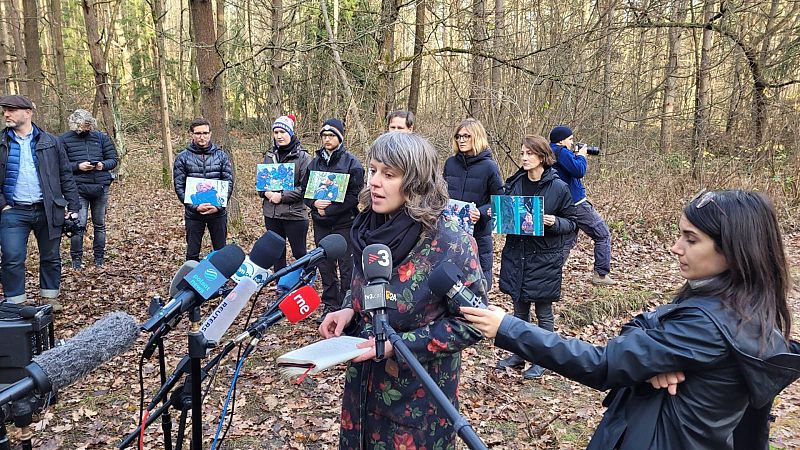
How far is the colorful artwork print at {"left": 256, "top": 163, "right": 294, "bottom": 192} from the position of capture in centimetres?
624

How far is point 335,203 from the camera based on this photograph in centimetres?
577

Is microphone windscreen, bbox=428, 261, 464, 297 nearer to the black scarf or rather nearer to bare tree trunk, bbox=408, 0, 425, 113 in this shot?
the black scarf

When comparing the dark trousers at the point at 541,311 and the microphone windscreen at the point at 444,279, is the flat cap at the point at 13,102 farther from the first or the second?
the microphone windscreen at the point at 444,279

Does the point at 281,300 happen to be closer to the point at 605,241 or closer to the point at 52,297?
the point at 52,297

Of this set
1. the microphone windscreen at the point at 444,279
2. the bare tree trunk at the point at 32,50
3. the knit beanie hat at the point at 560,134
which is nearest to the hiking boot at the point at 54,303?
the microphone windscreen at the point at 444,279

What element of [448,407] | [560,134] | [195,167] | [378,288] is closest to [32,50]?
[195,167]

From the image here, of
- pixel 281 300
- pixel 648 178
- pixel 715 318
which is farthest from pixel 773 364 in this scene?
pixel 648 178

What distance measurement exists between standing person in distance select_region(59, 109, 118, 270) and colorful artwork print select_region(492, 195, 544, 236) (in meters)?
6.46

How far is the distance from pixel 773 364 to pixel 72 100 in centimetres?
1931

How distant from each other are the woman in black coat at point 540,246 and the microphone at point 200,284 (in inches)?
134

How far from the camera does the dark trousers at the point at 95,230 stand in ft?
25.7

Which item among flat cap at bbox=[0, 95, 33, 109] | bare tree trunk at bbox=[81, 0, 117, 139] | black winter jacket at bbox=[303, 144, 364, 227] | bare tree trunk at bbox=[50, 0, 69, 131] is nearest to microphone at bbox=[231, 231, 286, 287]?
black winter jacket at bbox=[303, 144, 364, 227]

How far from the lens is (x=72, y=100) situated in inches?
648

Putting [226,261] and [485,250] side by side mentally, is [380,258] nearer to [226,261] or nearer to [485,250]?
[226,261]
